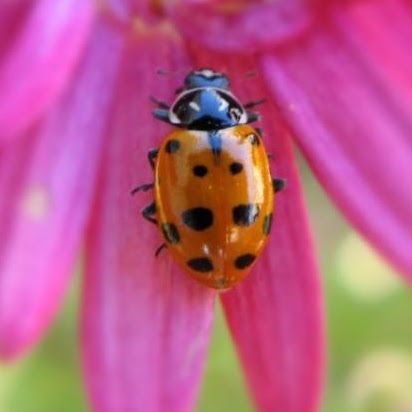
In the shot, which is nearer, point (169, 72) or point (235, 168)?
point (235, 168)

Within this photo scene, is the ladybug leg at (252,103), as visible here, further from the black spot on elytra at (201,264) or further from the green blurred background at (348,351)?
the green blurred background at (348,351)

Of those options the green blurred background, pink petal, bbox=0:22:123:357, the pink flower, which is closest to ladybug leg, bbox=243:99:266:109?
the pink flower

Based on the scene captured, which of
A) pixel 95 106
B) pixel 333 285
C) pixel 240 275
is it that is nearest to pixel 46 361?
pixel 333 285

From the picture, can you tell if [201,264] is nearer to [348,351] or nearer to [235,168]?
[235,168]

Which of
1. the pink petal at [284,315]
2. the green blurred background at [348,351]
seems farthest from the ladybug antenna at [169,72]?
the green blurred background at [348,351]

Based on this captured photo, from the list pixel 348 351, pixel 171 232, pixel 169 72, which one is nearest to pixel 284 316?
pixel 171 232

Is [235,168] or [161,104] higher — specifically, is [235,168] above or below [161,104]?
below

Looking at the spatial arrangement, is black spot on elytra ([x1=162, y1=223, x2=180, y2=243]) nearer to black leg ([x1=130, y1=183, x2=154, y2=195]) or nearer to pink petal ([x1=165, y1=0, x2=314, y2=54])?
black leg ([x1=130, y1=183, x2=154, y2=195])

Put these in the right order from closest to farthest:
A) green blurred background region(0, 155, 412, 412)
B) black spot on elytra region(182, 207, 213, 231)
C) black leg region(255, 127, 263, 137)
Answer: black spot on elytra region(182, 207, 213, 231) → black leg region(255, 127, 263, 137) → green blurred background region(0, 155, 412, 412)
